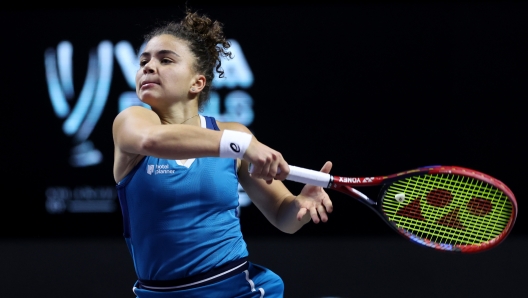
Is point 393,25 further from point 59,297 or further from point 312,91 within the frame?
point 59,297

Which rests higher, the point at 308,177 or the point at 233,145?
the point at 233,145

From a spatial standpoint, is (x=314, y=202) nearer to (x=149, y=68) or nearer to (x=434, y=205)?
(x=434, y=205)

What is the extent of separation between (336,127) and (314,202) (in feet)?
7.43

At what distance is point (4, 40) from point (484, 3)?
117 inches

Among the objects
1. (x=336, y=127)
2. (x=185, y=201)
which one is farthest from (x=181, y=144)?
(x=336, y=127)

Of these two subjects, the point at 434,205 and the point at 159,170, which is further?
the point at 434,205

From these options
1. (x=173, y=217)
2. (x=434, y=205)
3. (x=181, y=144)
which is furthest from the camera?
(x=434, y=205)

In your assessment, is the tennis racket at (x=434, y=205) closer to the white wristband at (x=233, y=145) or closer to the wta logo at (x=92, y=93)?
the white wristband at (x=233, y=145)

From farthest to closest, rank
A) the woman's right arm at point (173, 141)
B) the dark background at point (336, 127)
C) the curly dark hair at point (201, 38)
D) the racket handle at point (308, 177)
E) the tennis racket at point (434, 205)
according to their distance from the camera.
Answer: the dark background at point (336, 127) → the curly dark hair at point (201, 38) → the tennis racket at point (434, 205) → the racket handle at point (308, 177) → the woman's right arm at point (173, 141)

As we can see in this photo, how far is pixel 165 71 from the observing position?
2.67 metres

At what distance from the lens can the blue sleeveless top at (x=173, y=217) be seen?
2473 millimetres

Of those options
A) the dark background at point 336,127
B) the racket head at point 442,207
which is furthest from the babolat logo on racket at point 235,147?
the dark background at point 336,127

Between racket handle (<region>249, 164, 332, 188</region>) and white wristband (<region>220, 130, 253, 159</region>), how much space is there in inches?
8.1

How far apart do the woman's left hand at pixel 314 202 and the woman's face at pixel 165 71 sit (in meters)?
0.55
